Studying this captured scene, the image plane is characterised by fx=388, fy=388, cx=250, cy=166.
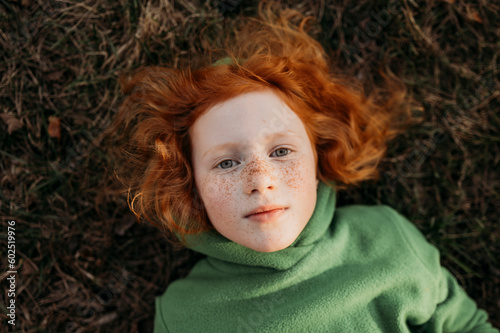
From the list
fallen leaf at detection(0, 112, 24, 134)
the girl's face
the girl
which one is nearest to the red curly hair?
the girl

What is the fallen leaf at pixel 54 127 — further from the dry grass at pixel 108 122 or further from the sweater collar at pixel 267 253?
the sweater collar at pixel 267 253

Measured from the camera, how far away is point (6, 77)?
7.70 ft

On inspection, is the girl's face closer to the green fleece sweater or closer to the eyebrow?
the eyebrow

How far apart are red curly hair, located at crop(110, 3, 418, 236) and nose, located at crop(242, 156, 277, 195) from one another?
1.22 feet

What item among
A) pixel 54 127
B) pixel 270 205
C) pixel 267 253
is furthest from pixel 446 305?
pixel 54 127

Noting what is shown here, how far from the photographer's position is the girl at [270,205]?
1770 millimetres

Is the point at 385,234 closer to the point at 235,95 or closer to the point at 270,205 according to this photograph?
the point at 270,205

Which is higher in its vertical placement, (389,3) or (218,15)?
(389,3)

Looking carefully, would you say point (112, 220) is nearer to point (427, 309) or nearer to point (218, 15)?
point (218, 15)

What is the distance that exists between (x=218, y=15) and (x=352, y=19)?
86 centimetres

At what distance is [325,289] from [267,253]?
0.35 metres

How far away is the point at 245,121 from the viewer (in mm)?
1765

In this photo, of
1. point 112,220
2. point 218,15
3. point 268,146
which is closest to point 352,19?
point 218,15

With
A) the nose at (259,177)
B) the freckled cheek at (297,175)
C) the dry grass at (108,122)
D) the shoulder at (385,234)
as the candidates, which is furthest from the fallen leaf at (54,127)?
the shoulder at (385,234)
